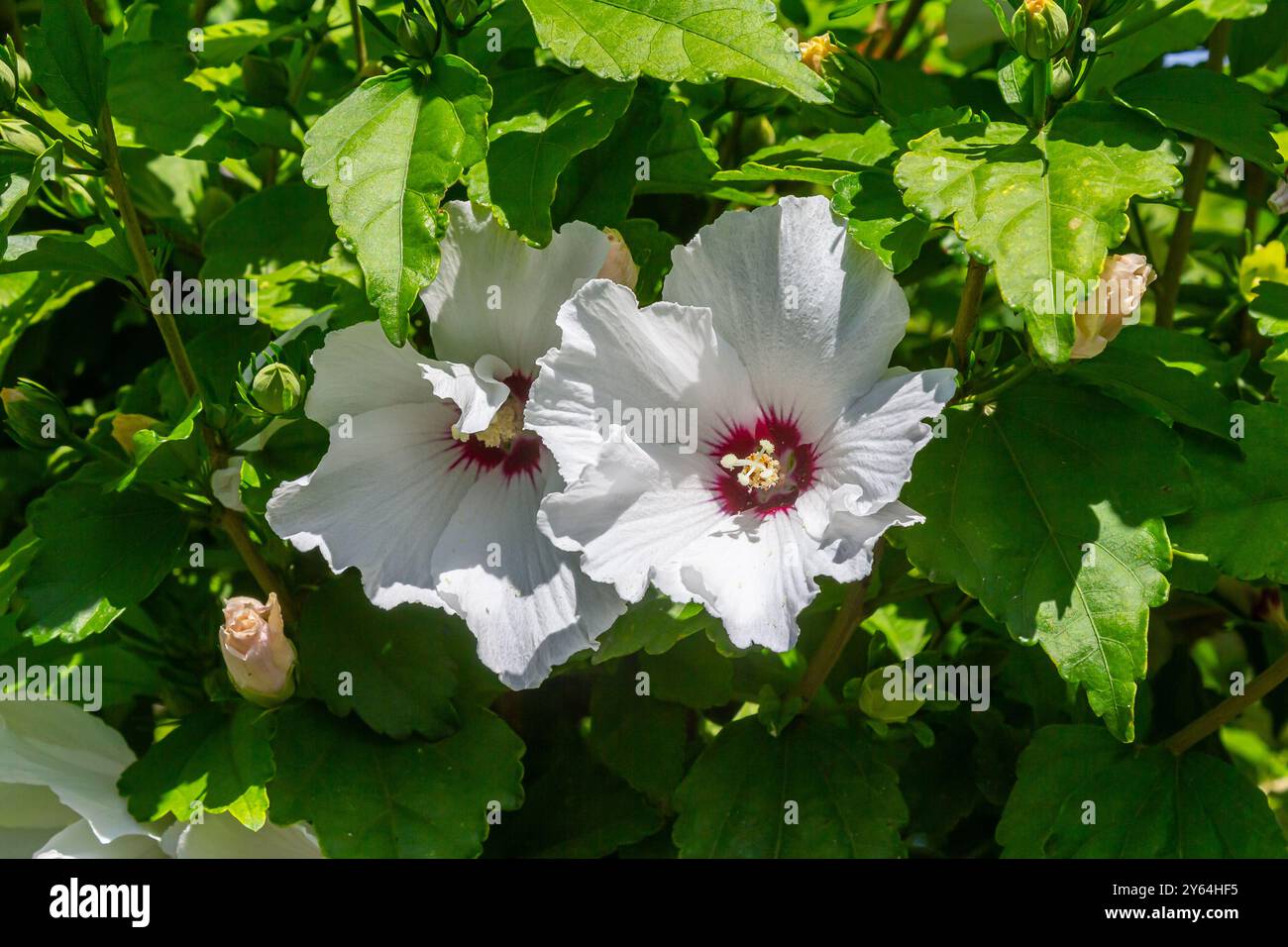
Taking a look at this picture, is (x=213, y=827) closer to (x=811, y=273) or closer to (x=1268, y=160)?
(x=811, y=273)

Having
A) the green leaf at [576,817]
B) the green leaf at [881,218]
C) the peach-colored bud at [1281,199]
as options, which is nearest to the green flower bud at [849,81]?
the green leaf at [881,218]

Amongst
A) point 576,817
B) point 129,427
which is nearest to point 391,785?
point 576,817

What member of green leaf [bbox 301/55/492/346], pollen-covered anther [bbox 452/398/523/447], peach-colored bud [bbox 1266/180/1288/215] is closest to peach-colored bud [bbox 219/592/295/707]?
pollen-covered anther [bbox 452/398/523/447]

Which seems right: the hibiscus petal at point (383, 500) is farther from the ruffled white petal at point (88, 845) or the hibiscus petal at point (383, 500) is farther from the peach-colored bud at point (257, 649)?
the ruffled white petal at point (88, 845)

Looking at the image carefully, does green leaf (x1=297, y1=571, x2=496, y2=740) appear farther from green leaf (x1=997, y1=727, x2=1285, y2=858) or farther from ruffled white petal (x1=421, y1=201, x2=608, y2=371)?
green leaf (x1=997, y1=727, x2=1285, y2=858)

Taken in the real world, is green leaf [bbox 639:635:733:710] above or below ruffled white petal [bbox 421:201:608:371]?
below

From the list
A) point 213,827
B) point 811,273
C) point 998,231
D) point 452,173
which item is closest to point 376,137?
point 452,173
